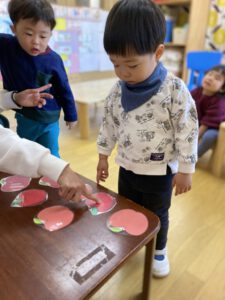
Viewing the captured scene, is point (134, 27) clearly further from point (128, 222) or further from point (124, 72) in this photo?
point (128, 222)

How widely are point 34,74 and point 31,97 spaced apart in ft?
0.40

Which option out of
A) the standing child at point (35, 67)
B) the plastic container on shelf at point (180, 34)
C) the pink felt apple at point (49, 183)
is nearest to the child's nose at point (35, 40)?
the standing child at point (35, 67)

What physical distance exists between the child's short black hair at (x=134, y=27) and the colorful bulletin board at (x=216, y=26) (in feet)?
7.59

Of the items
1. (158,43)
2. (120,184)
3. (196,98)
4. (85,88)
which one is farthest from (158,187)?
(85,88)

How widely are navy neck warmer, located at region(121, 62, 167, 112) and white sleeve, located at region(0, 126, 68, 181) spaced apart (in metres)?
0.28

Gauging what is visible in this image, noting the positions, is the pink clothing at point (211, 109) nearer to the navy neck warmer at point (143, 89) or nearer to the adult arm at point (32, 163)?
the navy neck warmer at point (143, 89)

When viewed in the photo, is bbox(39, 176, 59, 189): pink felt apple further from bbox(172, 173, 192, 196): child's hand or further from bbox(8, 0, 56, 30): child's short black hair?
bbox(8, 0, 56, 30): child's short black hair

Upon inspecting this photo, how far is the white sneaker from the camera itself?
1.02 metres

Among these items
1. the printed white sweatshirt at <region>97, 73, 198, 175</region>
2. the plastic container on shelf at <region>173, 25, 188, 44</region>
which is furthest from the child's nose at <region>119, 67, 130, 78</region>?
the plastic container on shelf at <region>173, 25, 188, 44</region>

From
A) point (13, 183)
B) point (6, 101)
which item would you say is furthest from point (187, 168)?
point (6, 101)

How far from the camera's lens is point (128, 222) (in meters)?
0.66

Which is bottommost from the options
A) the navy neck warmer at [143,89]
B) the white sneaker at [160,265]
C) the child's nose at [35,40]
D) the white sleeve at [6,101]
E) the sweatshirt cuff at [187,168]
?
the white sneaker at [160,265]

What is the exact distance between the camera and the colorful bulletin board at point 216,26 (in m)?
2.58

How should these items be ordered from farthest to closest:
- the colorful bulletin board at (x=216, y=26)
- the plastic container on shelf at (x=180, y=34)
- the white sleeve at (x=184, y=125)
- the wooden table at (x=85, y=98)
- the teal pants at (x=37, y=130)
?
the plastic container on shelf at (x=180, y=34), the colorful bulletin board at (x=216, y=26), the wooden table at (x=85, y=98), the teal pants at (x=37, y=130), the white sleeve at (x=184, y=125)
